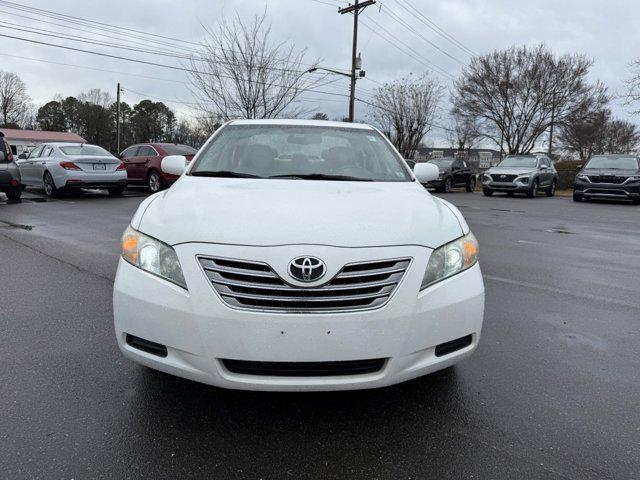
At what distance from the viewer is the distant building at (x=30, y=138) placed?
73562 mm

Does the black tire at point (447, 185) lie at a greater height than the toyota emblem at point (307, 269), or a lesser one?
lesser

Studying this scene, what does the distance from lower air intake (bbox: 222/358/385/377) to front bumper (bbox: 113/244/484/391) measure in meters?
0.02

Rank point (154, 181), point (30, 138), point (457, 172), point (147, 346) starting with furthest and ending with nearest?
point (30, 138)
point (457, 172)
point (154, 181)
point (147, 346)

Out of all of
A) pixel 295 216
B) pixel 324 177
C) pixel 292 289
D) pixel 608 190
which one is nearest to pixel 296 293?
pixel 292 289

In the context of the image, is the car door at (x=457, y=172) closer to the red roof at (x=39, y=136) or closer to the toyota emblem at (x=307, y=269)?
the toyota emblem at (x=307, y=269)

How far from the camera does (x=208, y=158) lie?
3.88 meters

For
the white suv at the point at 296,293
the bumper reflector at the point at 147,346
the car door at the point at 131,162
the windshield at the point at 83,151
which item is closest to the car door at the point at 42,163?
the windshield at the point at 83,151

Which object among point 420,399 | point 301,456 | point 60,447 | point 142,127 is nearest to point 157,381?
point 60,447

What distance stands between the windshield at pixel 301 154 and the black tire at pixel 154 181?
12.8 m

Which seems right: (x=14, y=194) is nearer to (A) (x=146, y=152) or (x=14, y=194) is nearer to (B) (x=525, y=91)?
(A) (x=146, y=152)

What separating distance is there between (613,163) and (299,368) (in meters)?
20.0

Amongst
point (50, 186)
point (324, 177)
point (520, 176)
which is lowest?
point (50, 186)

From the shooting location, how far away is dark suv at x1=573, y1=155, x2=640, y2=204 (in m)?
17.6

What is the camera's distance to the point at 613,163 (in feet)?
61.3
